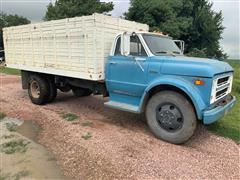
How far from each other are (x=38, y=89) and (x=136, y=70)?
4170 millimetres

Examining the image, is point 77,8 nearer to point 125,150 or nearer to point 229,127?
point 229,127

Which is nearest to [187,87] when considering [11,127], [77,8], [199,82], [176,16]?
[199,82]

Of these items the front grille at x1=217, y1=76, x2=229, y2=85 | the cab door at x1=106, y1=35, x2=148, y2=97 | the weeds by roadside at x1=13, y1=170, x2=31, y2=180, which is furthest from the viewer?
the cab door at x1=106, y1=35, x2=148, y2=97

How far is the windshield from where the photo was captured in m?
5.80

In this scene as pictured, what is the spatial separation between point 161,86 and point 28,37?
511cm

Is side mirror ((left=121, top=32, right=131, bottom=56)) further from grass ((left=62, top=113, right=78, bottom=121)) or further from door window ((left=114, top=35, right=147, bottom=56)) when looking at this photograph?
grass ((left=62, top=113, right=78, bottom=121))

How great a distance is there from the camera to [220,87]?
206 inches

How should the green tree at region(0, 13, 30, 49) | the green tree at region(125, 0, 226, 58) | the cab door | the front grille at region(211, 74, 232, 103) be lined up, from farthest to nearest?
1. the green tree at region(0, 13, 30, 49)
2. the green tree at region(125, 0, 226, 58)
3. the cab door
4. the front grille at region(211, 74, 232, 103)

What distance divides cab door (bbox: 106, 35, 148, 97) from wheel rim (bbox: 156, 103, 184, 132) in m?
0.64

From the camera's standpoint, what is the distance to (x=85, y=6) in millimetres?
Answer: 31547

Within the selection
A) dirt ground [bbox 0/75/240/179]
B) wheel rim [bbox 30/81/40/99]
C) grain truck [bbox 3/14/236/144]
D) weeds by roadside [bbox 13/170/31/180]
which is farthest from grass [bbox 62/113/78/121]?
weeds by roadside [bbox 13/170/31/180]

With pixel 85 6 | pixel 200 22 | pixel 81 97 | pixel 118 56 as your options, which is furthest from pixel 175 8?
pixel 118 56

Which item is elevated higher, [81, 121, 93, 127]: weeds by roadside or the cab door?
the cab door

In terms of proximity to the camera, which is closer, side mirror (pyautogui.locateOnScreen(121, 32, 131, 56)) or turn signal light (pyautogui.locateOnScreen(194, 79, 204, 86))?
turn signal light (pyautogui.locateOnScreen(194, 79, 204, 86))
